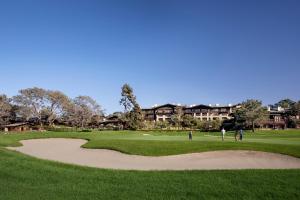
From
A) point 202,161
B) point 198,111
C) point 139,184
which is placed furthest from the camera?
point 198,111

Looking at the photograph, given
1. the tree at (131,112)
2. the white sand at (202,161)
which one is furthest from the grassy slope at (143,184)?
the tree at (131,112)

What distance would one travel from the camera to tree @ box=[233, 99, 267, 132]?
124m

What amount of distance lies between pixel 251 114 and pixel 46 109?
219ft

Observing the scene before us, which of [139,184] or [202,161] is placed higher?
[202,161]

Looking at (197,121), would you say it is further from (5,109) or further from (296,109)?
(5,109)

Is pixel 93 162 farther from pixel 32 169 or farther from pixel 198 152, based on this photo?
pixel 198 152

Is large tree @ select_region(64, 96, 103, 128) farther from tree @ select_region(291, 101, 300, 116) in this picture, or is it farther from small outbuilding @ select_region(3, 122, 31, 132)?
tree @ select_region(291, 101, 300, 116)

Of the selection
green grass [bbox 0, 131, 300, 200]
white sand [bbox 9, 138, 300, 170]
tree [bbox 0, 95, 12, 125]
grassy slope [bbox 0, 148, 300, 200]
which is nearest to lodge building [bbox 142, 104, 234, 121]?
tree [bbox 0, 95, 12, 125]

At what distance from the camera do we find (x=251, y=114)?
4860 inches

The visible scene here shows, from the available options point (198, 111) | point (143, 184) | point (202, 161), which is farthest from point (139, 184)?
point (198, 111)

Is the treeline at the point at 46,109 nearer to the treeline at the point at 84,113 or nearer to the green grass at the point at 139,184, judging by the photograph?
the treeline at the point at 84,113

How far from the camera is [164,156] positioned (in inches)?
1091

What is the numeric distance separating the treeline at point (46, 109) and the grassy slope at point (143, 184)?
108807 millimetres

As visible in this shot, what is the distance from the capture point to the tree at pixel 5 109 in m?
123
